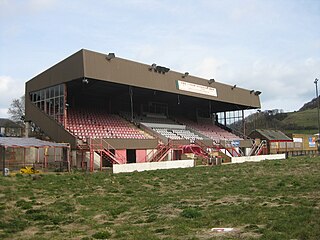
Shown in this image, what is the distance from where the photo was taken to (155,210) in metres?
12.4

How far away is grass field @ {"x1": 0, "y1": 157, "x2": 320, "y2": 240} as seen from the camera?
8906 millimetres

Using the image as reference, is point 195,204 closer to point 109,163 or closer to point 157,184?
point 157,184

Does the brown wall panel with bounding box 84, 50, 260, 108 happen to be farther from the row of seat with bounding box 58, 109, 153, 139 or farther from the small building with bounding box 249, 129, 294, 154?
the small building with bounding box 249, 129, 294, 154

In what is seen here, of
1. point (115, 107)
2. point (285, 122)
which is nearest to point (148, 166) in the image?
point (115, 107)

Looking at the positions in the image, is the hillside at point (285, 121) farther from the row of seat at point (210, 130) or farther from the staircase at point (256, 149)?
the row of seat at point (210, 130)

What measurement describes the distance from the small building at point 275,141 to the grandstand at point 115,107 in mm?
11187

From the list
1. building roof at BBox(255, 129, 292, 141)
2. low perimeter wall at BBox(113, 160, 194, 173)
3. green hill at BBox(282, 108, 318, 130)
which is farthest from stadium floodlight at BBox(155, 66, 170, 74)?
green hill at BBox(282, 108, 318, 130)

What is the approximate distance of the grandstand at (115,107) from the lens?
105 ft

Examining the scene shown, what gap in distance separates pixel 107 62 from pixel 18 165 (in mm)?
11728

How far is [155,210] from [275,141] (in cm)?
5449

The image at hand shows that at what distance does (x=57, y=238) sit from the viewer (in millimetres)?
8922

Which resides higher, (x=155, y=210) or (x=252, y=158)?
(x=252, y=158)

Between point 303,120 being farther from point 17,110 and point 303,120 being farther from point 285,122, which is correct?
point 17,110

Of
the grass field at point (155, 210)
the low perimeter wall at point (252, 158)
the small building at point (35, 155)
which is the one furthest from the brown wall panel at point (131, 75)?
the grass field at point (155, 210)
